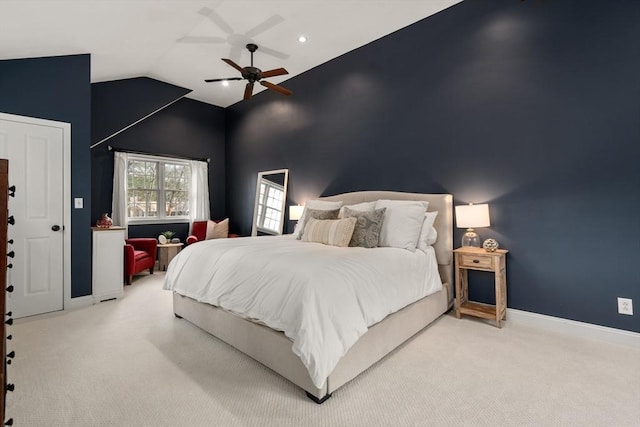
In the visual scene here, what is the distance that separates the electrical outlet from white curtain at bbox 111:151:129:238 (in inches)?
265

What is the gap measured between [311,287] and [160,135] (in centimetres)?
561

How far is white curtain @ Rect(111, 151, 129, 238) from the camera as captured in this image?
18.0 ft

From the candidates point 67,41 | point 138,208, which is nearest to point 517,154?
point 67,41

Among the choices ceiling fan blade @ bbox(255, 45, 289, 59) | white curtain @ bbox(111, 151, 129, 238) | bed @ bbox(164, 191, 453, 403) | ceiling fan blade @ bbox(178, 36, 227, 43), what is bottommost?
bed @ bbox(164, 191, 453, 403)

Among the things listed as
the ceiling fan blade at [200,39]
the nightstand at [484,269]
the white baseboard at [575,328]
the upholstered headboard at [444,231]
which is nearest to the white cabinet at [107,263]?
the ceiling fan blade at [200,39]

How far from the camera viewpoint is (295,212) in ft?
16.9

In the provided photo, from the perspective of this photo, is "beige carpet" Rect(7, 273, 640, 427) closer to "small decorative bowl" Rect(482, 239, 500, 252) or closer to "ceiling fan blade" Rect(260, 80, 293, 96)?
"small decorative bowl" Rect(482, 239, 500, 252)

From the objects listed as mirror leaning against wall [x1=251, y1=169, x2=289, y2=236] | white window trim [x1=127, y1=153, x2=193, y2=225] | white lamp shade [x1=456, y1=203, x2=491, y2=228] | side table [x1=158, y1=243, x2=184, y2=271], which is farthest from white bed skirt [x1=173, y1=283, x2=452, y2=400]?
white window trim [x1=127, y1=153, x2=193, y2=225]

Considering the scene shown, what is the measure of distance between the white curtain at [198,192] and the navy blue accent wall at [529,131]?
3.66 meters

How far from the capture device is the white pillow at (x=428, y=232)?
323cm

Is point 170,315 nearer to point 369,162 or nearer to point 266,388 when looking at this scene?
point 266,388

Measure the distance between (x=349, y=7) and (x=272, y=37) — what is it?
1.15m

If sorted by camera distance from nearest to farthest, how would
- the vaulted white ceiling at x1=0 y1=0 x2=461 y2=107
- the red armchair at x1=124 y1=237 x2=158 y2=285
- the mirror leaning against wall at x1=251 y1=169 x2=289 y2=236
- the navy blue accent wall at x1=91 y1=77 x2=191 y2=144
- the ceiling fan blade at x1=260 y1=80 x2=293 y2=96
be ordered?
the vaulted white ceiling at x1=0 y1=0 x2=461 y2=107, the ceiling fan blade at x1=260 y1=80 x2=293 y2=96, the red armchair at x1=124 y1=237 x2=158 y2=285, the navy blue accent wall at x1=91 y1=77 x2=191 y2=144, the mirror leaning against wall at x1=251 y1=169 x2=289 y2=236

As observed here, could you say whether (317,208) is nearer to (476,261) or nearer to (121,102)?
(476,261)
